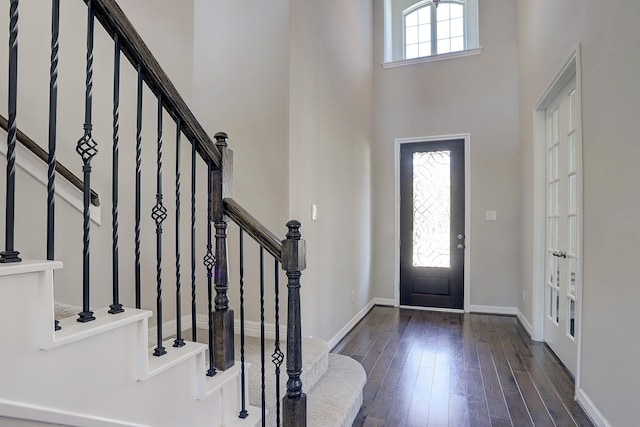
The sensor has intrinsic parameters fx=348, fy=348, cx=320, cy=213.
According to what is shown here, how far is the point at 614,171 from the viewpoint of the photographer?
1.87 m

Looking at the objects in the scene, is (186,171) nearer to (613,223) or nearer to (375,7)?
(613,223)

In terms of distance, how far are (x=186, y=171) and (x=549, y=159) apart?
3.35 meters

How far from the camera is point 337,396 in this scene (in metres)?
2.04

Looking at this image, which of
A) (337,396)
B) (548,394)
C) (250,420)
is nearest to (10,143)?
(250,420)

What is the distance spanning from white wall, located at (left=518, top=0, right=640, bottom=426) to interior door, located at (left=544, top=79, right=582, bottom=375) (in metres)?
0.21

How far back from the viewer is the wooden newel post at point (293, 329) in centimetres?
140

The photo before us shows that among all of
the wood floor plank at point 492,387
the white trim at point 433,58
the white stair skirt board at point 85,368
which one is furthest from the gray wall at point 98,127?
the white trim at point 433,58

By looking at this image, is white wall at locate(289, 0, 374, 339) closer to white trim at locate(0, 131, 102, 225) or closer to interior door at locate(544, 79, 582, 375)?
white trim at locate(0, 131, 102, 225)

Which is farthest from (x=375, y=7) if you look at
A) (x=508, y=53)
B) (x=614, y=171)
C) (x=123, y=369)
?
(x=123, y=369)

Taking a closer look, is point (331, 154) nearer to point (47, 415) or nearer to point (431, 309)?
point (431, 309)

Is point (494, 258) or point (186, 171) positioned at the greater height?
point (186, 171)

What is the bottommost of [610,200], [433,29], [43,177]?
[610,200]

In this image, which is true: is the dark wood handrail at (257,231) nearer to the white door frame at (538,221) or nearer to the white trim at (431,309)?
the white door frame at (538,221)

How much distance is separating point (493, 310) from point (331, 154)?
299 centimetres
